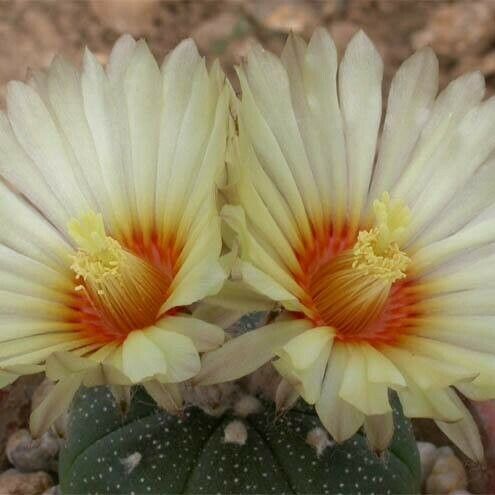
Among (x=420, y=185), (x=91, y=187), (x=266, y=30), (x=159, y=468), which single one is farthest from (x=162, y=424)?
(x=266, y=30)

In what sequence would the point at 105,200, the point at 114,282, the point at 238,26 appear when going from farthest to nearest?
the point at 238,26 < the point at 105,200 < the point at 114,282

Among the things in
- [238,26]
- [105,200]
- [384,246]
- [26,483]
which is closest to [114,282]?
[105,200]

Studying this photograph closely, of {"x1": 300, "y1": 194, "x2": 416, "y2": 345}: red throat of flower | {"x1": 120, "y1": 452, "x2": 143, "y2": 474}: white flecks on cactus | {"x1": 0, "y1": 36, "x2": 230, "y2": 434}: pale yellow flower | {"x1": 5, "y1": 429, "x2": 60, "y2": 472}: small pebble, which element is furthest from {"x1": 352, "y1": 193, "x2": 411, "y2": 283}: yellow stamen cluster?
{"x1": 5, "y1": 429, "x2": 60, "y2": 472}: small pebble

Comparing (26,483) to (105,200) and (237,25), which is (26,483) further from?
(237,25)

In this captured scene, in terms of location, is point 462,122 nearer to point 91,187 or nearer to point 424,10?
point 91,187

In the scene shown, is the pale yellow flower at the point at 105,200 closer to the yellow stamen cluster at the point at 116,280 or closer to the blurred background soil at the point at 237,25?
the yellow stamen cluster at the point at 116,280
